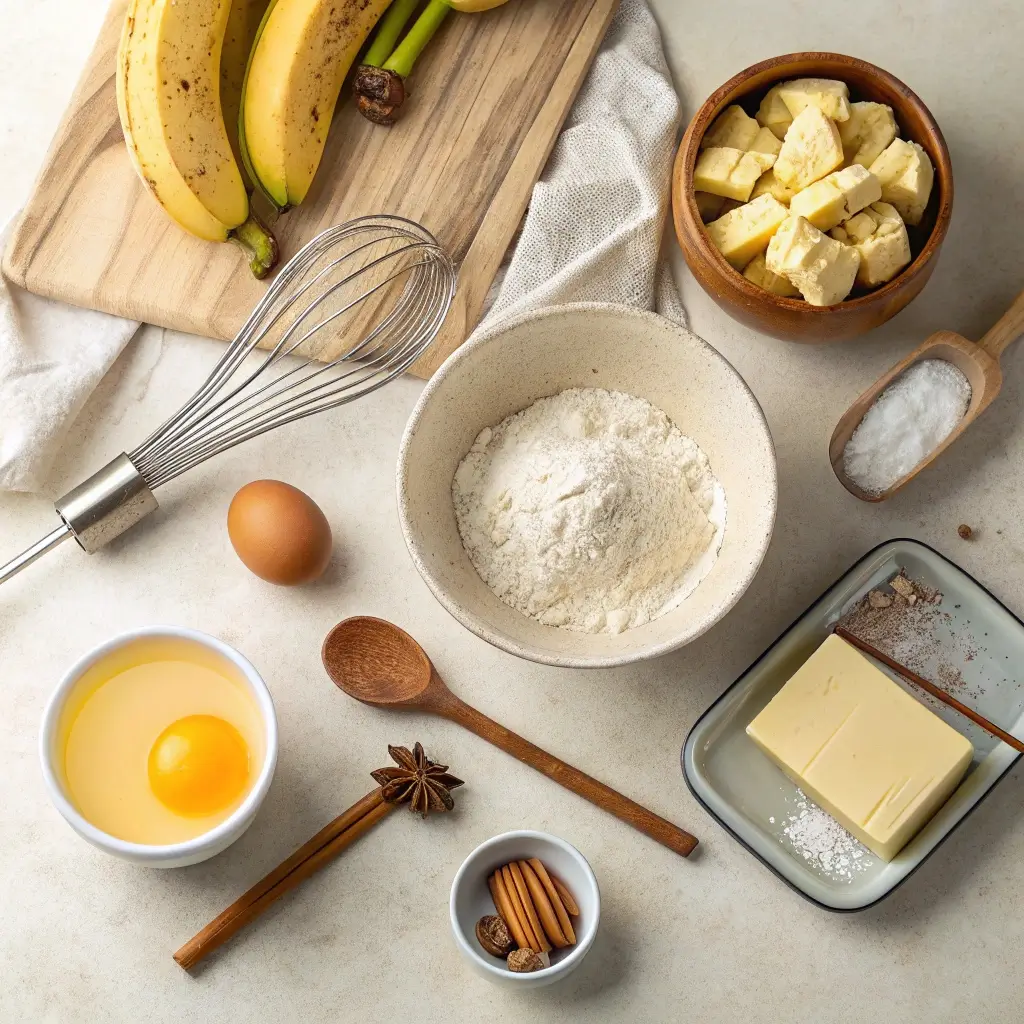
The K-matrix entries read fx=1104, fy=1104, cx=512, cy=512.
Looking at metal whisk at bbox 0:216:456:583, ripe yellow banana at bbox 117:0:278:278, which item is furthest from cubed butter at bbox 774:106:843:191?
ripe yellow banana at bbox 117:0:278:278

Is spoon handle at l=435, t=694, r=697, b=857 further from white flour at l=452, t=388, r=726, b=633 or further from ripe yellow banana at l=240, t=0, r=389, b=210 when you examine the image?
ripe yellow banana at l=240, t=0, r=389, b=210

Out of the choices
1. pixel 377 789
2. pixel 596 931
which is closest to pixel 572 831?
pixel 596 931

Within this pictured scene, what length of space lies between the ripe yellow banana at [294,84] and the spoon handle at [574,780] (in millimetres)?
645

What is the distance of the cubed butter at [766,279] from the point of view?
48.7 inches

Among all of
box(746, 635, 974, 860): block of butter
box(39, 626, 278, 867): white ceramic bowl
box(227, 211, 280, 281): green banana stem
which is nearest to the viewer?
box(39, 626, 278, 867): white ceramic bowl

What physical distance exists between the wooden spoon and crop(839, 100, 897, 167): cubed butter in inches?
29.6

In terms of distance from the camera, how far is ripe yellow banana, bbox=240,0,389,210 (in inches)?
49.6

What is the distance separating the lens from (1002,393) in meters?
1.35

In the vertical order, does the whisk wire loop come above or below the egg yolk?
above

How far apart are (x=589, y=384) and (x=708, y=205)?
0.26 metres

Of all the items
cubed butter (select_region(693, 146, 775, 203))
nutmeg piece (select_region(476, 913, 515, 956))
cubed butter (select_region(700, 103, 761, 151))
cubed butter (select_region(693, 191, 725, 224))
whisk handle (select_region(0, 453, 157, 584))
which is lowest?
nutmeg piece (select_region(476, 913, 515, 956))

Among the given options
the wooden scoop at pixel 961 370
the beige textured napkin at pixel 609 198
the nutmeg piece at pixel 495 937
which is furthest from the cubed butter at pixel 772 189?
the nutmeg piece at pixel 495 937

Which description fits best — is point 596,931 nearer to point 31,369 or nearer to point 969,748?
point 969,748

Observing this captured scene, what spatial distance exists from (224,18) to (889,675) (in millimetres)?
1067
